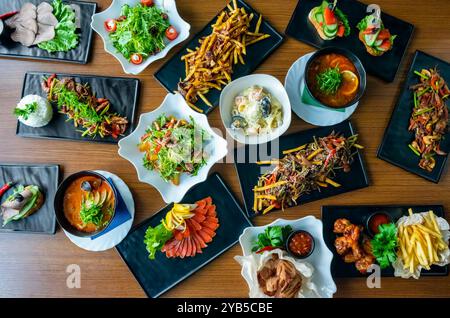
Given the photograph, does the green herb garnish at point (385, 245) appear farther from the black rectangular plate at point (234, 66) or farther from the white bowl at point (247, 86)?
the black rectangular plate at point (234, 66)

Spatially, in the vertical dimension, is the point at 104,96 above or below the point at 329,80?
below

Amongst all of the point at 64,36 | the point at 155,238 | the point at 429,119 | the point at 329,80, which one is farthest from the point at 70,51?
the point at 429,119

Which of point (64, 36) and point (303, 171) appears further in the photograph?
point (64, 36)

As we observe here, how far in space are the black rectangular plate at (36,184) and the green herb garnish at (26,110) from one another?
33 centimetres

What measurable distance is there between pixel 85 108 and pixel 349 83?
1.65 meters

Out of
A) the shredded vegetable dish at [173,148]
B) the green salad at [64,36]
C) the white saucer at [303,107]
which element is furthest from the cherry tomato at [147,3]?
the white saucer at [303,107]

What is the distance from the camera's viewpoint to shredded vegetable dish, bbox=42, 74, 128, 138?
8.21 ft

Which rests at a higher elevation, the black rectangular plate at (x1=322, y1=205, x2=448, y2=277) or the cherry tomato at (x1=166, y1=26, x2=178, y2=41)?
the cherry tomato at (x1=166, y1=26, x2=178, y2=41)

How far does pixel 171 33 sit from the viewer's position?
255 cm

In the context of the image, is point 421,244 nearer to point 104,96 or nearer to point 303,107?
point 303,107

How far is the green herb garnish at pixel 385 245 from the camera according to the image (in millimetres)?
2258

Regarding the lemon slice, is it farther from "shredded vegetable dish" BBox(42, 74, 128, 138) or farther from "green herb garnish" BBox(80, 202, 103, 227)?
"green herb garnish" BBox(80, 202, 103, 227)

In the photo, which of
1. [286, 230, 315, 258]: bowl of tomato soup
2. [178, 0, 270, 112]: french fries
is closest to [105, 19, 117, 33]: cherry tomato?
[178, 0, 270, 112]: french fries

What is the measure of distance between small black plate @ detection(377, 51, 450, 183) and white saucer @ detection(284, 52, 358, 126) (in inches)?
11.5
